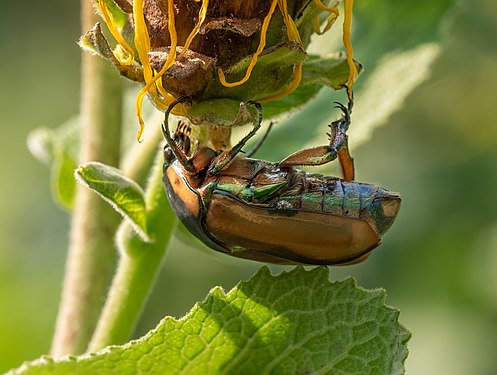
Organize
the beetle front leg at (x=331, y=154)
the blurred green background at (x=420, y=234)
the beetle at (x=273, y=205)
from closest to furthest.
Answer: the beetle at (x=273, y=205)
the beetle front leg at (x=331, y=154)
the blurred green background at (x=420, y=234)

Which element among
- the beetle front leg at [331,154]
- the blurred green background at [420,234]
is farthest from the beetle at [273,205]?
the blurred green background at [420,234]

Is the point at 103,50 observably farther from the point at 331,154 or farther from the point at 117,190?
the point at 331,154

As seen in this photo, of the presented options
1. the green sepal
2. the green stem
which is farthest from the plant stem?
the green sepal

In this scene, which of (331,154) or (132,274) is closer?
(331,154)

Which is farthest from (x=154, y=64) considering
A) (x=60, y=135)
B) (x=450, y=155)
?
(x=450, y=155)

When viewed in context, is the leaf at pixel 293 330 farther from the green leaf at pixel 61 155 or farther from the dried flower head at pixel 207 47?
the green leaf at pixel 61 155

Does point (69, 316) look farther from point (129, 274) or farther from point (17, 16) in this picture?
point (17, 16)

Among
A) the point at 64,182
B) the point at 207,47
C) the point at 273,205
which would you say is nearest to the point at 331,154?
the point at 273,205
